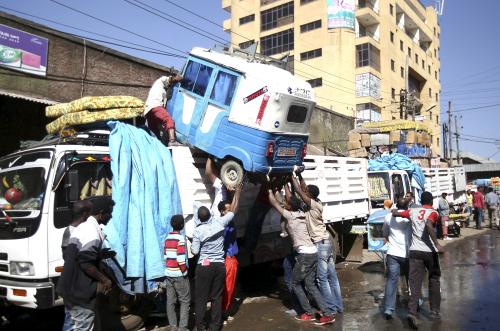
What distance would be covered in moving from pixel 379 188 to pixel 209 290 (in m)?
8.24

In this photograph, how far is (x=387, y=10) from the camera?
152ft

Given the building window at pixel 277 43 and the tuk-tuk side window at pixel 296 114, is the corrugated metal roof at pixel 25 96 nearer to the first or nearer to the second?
the tuk-tuk side window at pixel 296 114

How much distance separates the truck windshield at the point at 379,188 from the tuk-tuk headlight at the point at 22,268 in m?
9.55

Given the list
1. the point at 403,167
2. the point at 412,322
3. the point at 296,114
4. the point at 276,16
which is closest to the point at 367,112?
the point at 276,16

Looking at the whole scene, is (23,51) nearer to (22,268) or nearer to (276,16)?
(22,268)

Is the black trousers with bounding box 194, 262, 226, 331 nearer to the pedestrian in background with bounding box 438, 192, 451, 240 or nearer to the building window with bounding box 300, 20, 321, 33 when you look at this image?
the pedestrian in background with bounding box 438, 192, 451, 240

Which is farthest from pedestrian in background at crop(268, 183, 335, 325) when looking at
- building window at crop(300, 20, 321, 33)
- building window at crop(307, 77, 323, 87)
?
building window at crop(300, 20, 321, 33)

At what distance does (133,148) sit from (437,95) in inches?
2601

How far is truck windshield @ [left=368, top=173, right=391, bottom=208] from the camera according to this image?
485 inches

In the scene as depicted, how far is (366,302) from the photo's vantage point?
7.23m

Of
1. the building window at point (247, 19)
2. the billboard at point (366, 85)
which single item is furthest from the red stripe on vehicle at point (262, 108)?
the building window at point (247, 19)

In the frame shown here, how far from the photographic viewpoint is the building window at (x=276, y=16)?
47.3 meters

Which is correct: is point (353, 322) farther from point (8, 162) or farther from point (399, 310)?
point (8, 162)

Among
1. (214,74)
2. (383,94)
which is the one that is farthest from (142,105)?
(383,94)
